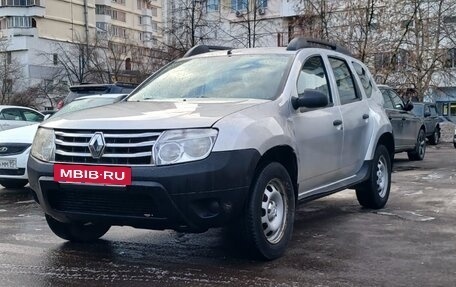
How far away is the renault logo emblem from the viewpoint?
454cm

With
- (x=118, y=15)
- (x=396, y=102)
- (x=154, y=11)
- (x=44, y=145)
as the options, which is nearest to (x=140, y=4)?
(x=154, y=11)

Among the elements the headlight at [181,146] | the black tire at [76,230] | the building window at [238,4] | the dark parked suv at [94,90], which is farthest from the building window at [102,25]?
the headlight at [181,146]

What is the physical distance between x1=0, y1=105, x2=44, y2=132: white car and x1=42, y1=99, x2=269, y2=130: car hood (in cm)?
1136

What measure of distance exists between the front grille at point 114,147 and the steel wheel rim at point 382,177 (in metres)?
3.70

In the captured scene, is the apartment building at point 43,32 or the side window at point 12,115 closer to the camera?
the side window at point 12,115

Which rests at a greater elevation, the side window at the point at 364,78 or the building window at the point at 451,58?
the building window at the point at 451,58

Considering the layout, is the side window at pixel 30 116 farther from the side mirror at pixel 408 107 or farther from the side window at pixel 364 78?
the side window at pixel 364 78

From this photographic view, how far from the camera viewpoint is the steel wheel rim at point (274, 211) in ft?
16.3

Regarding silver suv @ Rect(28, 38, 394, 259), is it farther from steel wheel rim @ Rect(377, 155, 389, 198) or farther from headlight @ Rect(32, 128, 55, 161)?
steel wheel rim @ Rect(377, 155, 389, 198)

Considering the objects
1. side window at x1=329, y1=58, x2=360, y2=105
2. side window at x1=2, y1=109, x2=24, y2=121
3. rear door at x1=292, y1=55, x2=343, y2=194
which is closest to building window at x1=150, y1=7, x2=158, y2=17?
side window at x1=2, y1=109, x2=24, y2=121

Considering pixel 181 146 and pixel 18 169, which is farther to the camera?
pixel 18 169

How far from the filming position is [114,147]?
4.52 meters

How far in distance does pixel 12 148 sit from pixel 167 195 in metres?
5.73

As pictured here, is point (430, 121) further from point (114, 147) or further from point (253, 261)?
point (114, 147)
